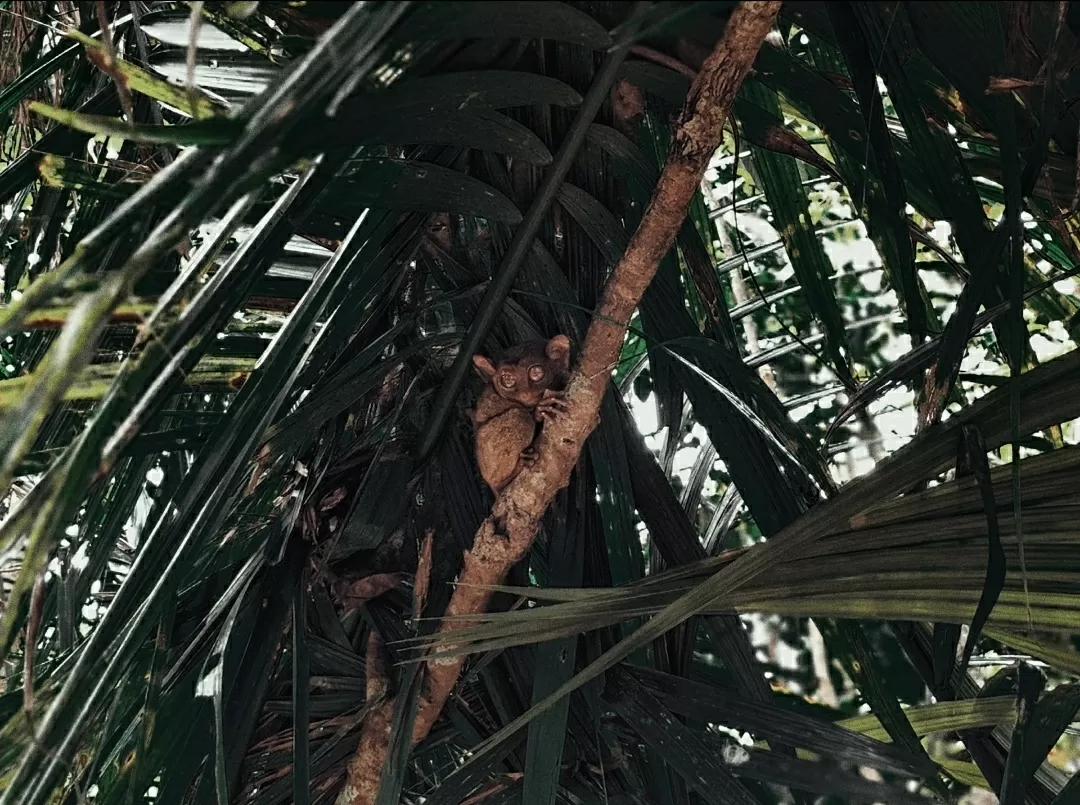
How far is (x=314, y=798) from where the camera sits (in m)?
0.72

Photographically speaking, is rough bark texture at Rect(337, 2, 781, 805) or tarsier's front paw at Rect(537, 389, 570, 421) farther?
tarsier's front paw at Rect(537, 389, 570, 421)

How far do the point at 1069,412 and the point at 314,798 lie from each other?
525mm

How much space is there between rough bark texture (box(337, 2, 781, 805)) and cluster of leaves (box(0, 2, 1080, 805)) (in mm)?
18

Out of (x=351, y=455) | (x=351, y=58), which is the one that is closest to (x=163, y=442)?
(x=351, y=455)

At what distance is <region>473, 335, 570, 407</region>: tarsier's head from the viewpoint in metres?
0.57

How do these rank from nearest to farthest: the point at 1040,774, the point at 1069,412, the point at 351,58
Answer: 1. the point at 351,58
2. the point at 1069,412
3. the point at 1040,774

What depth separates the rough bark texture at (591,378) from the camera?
1.31 feet

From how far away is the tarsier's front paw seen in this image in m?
0.53

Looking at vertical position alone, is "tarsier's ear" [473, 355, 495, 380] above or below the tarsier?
above

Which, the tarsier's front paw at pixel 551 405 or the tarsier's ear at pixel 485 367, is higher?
the tarsier's ear at pixel 485 367

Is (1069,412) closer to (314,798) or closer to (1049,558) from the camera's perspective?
(1049,558)

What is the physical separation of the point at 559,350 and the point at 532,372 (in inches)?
0.7

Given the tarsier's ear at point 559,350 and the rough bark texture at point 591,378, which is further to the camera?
the tarsier's ear at point 559,350

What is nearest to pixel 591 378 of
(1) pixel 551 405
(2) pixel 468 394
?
(1) pixel 551 405
